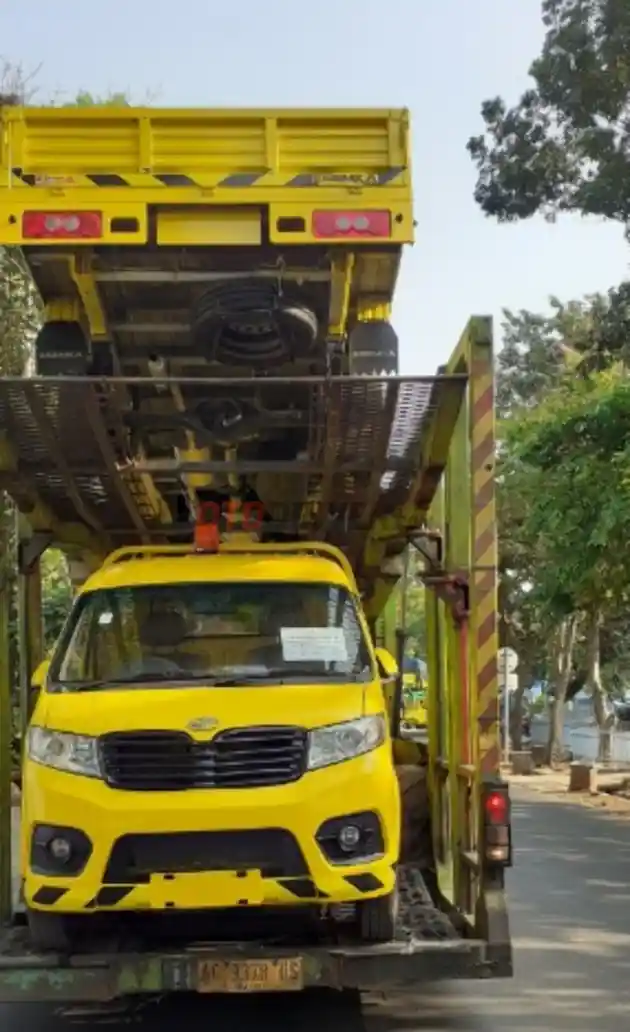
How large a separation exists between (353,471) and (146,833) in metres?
2.91

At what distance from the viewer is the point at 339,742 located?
238 inches

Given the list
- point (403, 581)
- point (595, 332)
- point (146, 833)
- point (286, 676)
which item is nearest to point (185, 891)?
point (146, 833)

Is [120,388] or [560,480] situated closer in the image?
[120,388]

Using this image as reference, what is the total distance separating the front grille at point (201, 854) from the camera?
19.3 ft

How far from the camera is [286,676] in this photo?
21.3 ft

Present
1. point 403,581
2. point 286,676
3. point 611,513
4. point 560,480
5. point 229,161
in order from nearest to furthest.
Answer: point 286,676 < point 229,161 < point 403,581 < point 611,513 < point 560,480

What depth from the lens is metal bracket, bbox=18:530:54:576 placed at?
26.5 feet

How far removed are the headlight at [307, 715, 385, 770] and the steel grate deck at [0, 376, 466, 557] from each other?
1607 mm

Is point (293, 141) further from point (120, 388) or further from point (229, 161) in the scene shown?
point (120, 388)

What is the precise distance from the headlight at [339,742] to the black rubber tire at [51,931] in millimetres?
1301

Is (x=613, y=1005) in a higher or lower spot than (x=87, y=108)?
lower

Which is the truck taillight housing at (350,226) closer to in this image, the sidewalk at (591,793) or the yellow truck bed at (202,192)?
the yellow truck bed at (202,192)

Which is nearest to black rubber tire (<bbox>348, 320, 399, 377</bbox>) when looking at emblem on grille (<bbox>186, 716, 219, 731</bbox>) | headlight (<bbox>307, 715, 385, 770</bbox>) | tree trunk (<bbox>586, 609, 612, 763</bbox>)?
headlight (<bbox>307, 715, 385, 770</bbox>)

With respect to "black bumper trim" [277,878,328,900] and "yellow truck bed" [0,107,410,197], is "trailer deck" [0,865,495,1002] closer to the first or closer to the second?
"black bumper trim" [277,878,328,900]
